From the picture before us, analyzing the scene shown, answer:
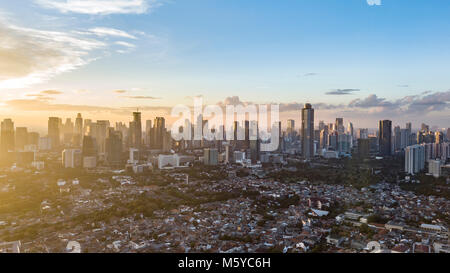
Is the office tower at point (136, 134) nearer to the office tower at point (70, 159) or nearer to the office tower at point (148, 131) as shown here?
the office tower at point (148, 131)

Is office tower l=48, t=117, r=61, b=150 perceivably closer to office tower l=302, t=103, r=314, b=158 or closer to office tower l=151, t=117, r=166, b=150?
office tower l=151, t=117, r=166, b=150

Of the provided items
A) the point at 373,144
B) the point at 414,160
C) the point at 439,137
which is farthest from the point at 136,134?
the point at 439,137

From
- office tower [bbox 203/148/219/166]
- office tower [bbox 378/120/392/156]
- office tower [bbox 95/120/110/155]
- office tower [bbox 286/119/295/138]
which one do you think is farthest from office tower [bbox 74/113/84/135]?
office tower [bbox 378/120/392/156]

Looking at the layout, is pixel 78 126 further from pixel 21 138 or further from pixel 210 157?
pixel 210 157
